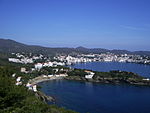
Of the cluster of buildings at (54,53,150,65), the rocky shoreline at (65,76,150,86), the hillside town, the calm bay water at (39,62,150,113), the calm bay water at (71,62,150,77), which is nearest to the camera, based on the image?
the calm bay water at (39,62,150,113)

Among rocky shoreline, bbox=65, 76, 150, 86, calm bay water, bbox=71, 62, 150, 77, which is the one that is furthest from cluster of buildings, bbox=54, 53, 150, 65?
rocky shoreline, bbox=65, 76, 150, 86

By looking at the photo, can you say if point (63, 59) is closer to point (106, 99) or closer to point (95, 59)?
point (95, 59)

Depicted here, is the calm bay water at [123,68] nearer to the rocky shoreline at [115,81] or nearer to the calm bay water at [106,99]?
the rocky shoreline at [115,81]

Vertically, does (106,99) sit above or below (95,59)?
below

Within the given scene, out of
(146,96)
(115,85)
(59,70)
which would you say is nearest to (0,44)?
(59,70)

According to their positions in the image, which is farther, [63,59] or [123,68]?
[63,59]

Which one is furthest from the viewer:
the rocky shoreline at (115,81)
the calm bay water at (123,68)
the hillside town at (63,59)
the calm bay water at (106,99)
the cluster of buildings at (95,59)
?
the cluster of buildings at (95,59)

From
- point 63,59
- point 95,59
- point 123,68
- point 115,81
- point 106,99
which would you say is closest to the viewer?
point 106,99

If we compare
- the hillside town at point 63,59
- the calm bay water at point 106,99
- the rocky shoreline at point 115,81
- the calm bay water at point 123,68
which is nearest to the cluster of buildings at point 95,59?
the hillside town at point 63,59

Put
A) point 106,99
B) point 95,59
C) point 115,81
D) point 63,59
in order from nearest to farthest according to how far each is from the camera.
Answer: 1. point 106,99
2. point 115,81
3. point 63,59
4. point 95,59

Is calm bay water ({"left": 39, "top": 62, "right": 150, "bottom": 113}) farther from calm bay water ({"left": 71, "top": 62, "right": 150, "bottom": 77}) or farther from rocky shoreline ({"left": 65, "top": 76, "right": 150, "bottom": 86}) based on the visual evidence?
calm bay water ({"left": 71, "top": 62, "right": 150, "bottom": 77})

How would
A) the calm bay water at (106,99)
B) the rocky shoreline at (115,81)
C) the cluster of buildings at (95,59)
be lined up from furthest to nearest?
the cluster of buildings at (95,59) < the rocky shoreline at (115,81) < the calm bay water at (106,99)

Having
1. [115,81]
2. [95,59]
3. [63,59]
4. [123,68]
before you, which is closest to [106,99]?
[115,81]
